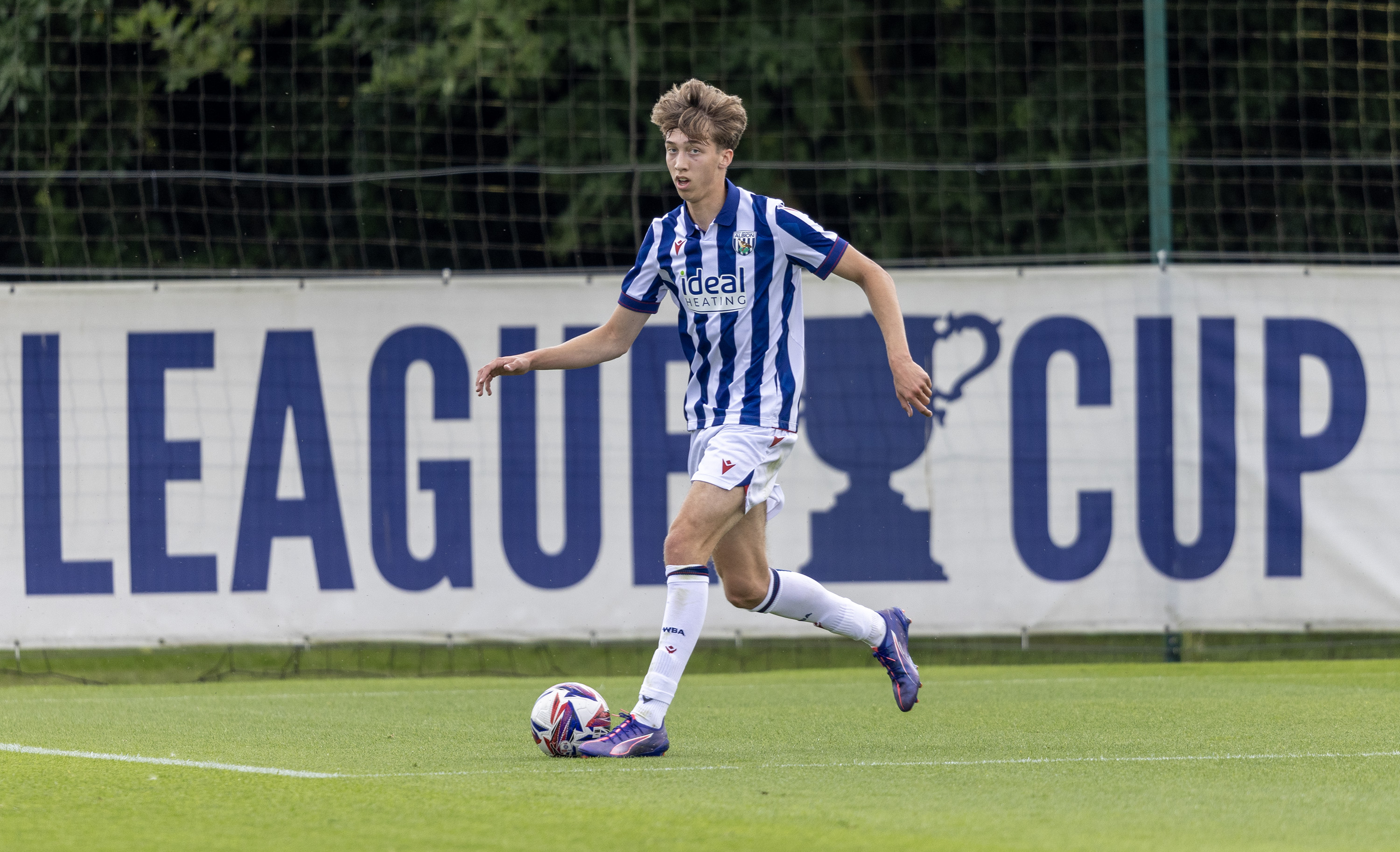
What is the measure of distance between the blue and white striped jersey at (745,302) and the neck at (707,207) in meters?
0.02

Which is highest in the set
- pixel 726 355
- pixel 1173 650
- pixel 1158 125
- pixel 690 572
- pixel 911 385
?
pixel 1158 125

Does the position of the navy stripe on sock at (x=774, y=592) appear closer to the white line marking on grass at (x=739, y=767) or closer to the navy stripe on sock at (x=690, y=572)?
the navy stripe on sock at (x=690, y=572)

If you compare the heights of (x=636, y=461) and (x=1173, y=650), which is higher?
(x=636, y=461)

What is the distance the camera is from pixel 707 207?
17.6 feet

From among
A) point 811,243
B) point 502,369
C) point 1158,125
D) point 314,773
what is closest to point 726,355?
point 811,243

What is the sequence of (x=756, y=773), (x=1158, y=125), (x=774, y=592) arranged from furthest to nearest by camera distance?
(x=1158, y=125) < (x=774, y=592) < (x=756, y=773)

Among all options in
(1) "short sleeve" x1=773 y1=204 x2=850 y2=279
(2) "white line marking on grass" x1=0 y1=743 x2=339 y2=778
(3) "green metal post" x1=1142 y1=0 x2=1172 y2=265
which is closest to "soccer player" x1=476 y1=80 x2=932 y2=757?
(1) "short sleeve" x1=773 y1=204 x2=850 y2=279

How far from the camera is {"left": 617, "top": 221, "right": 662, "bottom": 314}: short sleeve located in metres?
Result: 5.51

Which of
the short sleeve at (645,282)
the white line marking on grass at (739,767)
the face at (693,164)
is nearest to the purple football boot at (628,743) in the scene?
the white line marking on grass at (739,767)

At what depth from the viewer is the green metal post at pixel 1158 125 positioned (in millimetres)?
8891

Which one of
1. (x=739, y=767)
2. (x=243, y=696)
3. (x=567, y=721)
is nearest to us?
(x=739, y=767)

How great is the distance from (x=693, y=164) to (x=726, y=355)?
0.59m

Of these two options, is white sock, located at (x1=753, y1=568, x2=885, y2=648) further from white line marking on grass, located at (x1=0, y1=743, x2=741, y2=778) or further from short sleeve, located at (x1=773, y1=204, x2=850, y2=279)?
short sleeve, located at (x1=773, y1=204, x2=850, y2=279)

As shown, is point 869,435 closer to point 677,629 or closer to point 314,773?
point 677,629
